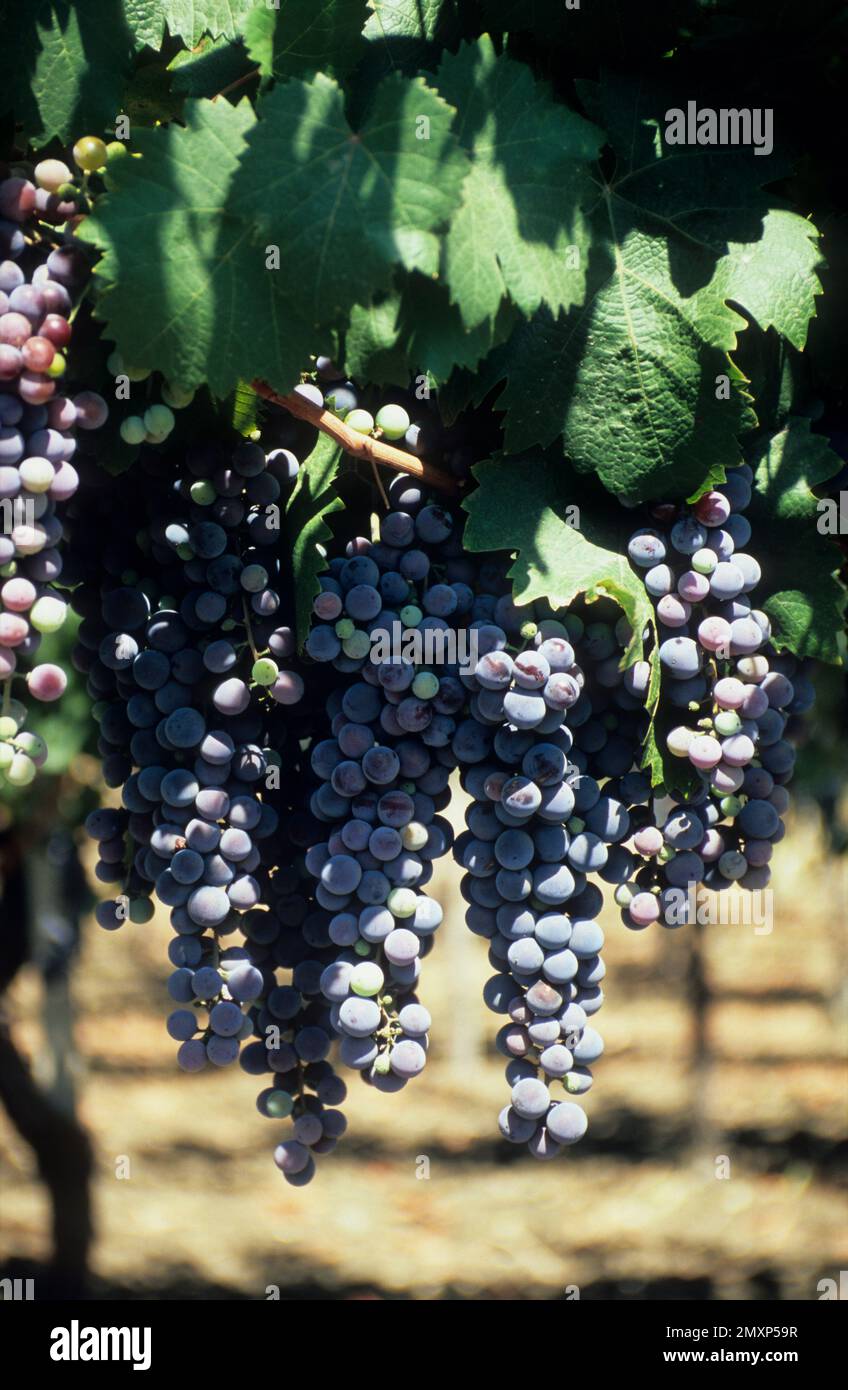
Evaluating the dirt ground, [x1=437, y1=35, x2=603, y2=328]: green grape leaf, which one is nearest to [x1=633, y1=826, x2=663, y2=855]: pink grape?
[x1=437, y1=35, x2=603, y2=328]: green grape leaf

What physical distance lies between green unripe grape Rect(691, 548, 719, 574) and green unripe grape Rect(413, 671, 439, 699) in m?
0.23

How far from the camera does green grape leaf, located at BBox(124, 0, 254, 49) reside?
91cm

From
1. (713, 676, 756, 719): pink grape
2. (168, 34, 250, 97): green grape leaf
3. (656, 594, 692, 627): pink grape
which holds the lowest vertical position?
(713, 676, 756, 719): pink grape

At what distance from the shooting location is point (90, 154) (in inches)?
33.5

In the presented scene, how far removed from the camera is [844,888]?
485cm

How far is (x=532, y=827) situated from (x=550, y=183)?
19.7 inches

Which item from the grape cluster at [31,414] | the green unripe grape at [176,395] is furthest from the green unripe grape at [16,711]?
the green unripe grape at [176,395]

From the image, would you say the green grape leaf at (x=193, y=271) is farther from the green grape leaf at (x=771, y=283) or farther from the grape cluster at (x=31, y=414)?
the green grape leaf at (x=771, y=283)

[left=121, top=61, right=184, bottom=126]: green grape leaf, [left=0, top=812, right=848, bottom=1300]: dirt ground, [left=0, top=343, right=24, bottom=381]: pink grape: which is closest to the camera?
[left=0, top=343, right=24, bottom=381]: pink grape

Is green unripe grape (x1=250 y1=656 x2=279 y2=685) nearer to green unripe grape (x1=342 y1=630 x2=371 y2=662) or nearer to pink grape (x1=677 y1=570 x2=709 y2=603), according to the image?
green unripe grape (x1=342 y1=630 x2=371 y2=662)

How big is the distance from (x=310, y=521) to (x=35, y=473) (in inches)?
9.2
